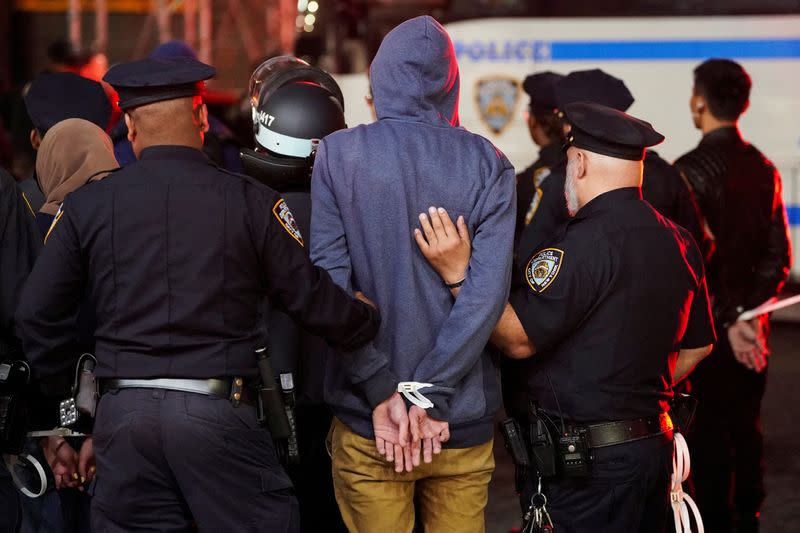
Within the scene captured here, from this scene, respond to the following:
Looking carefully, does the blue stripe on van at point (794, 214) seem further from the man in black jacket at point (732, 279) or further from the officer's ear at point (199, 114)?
the officer's ear at point (199, 114)

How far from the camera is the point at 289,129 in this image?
3.42 m

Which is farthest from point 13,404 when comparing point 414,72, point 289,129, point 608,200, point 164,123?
point 608,200

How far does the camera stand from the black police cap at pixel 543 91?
4.74m

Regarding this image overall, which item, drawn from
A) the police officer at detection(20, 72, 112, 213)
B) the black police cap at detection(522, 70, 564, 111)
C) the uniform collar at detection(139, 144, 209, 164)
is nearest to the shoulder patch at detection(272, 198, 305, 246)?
the uniform collar at detection(139, 144, 209, 164)

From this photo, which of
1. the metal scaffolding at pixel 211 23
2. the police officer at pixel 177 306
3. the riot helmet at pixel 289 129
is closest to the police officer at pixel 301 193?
the riot helmet at pixel 289 129

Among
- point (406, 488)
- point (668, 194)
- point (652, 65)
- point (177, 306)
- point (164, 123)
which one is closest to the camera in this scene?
point (177, 306)

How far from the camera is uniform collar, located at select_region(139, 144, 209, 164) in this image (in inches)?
110

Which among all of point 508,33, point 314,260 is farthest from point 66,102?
point 508,33

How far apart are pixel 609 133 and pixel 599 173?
134 millimetres

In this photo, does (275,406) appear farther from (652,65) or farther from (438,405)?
(652,65)

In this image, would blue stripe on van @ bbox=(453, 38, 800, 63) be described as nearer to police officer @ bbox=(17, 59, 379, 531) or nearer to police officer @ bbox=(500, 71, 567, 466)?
police officer @ bbox=(500, 71, 567, 466)

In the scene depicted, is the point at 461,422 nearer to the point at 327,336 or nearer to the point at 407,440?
the point at 407,440

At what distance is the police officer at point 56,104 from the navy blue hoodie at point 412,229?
1.41 m

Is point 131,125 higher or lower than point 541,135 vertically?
higher
